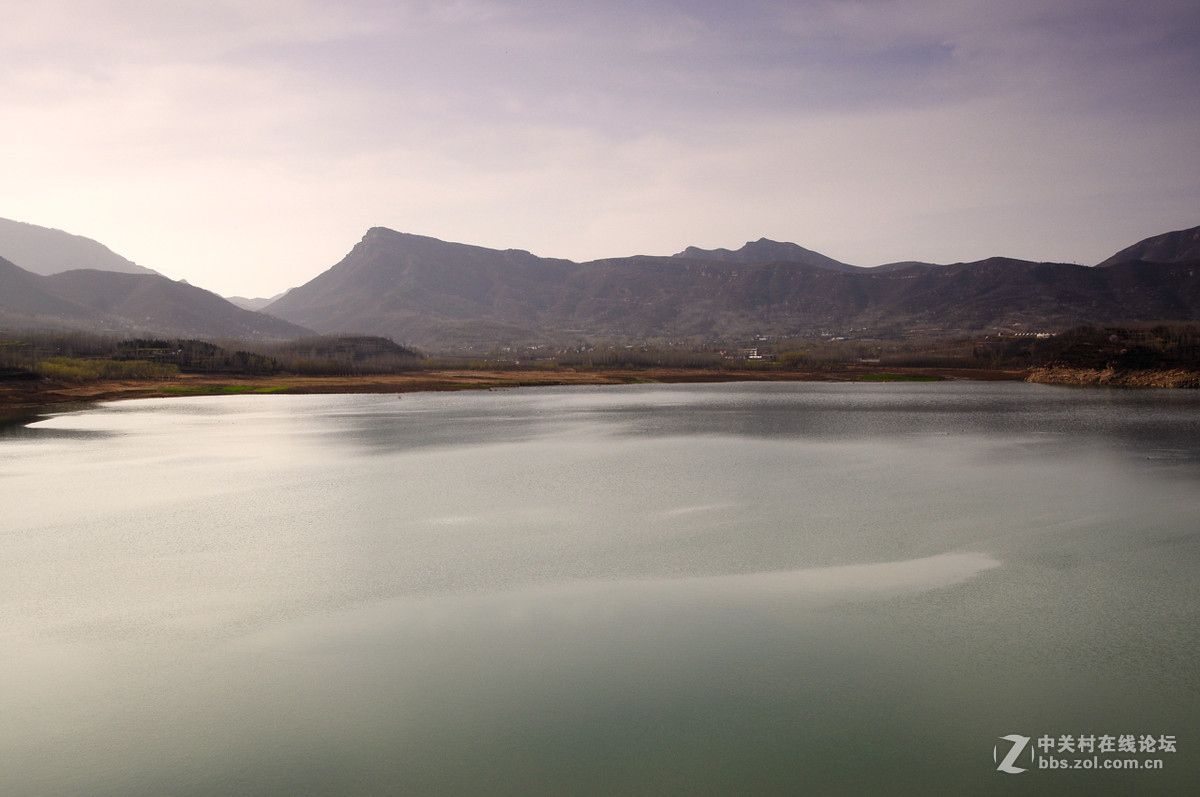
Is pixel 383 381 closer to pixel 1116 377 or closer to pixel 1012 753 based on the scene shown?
pixel 1116 377

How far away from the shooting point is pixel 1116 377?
270 feet

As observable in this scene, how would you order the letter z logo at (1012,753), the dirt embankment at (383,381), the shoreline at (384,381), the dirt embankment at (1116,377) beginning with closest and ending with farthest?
the letter z logo at (1012,753), the shoreline at (384,381), the dirt embankment at (383,381), the dirt embankment at (1116,377)

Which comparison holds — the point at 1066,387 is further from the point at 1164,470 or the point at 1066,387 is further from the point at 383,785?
the point at 383,785

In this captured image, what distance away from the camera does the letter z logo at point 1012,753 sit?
8.35 metres

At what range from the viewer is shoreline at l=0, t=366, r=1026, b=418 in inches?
2586

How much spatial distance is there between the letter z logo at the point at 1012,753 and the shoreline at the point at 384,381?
6591cm

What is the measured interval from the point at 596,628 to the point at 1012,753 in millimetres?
6164

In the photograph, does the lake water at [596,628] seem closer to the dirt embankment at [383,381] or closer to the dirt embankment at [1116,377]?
the dirt embankment at [383,381]

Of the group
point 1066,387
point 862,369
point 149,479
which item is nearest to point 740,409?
point 149,479

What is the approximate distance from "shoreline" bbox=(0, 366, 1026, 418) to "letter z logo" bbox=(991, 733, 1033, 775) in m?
65.9

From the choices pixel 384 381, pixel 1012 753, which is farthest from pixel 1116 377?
pixel 1012 753
